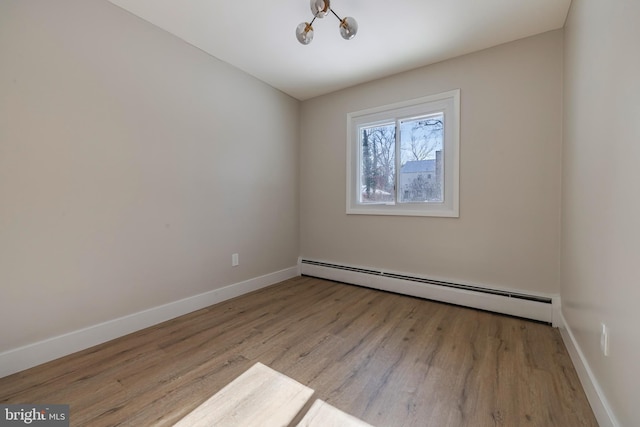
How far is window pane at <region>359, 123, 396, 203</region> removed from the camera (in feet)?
10.4

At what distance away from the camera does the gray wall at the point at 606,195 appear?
97 cm

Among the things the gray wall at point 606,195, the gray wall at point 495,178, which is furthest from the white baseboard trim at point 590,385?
the gray wall at point 495,178

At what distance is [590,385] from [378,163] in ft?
8.32

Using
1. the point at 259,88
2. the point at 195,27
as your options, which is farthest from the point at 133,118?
the point at 259,88

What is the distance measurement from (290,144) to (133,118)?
1.92m

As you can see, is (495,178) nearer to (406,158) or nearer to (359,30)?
(406,158)

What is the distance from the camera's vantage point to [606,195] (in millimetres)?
1226

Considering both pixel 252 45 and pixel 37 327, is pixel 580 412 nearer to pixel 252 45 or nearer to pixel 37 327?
pixel 37 327

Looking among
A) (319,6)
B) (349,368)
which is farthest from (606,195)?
(319,6)

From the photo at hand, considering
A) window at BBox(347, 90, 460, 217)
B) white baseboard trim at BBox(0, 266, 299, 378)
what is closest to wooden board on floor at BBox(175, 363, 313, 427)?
white baseboard trim at BBox(0, 266, 299, 378)

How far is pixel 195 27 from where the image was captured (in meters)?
2.24

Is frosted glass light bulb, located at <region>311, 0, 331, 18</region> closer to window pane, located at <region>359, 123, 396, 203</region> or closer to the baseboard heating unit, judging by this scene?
window pane, located at <region>359, 123, 396, 203</region>

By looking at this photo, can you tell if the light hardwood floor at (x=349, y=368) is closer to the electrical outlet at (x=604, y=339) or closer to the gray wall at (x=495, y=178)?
the electrical outlet at (x=604, y=339)

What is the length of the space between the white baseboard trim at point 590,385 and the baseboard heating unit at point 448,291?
0.36 metres
